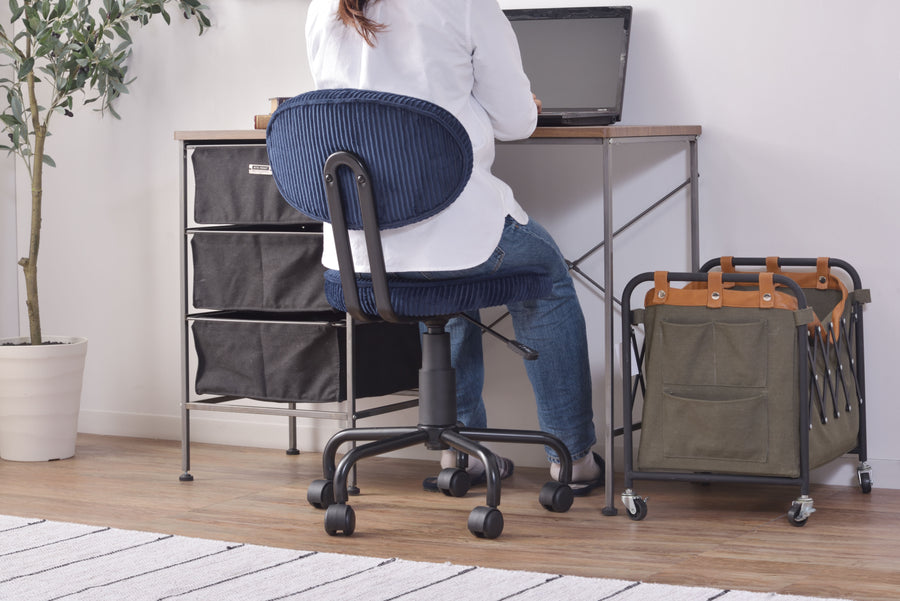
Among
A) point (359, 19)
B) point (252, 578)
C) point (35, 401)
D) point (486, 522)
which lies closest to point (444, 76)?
point (359, 19)

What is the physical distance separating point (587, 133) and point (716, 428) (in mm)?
618

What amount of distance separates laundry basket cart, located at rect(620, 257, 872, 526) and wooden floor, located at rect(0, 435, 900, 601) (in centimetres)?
11

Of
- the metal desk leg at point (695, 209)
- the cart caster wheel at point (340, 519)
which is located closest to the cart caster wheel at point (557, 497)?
the cart caster wheel at point (340, 519)

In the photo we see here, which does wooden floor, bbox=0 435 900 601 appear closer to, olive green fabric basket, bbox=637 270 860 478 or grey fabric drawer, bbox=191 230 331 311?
olive green fabric basket, bbox=637 270 860 478

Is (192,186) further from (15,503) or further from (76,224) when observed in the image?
(15,503)

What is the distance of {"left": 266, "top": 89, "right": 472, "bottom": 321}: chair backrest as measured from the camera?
1.89 meters

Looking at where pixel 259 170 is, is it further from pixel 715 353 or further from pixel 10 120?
pixel 715 353

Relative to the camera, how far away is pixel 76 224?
11.0 ft

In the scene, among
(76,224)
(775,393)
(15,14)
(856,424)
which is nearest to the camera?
(775,393)

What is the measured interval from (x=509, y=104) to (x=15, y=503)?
136 cm

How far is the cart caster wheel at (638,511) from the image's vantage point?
2193mm

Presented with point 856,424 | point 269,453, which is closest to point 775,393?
point 856,424

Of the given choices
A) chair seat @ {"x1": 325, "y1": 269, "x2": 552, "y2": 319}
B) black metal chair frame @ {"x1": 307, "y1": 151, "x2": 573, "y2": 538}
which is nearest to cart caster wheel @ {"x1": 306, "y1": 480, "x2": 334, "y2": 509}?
black metal chair frame @ {"x1": 307, "y1": 151, "x2": 573, "y2": 538}

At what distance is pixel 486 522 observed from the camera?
2021 millimetres
